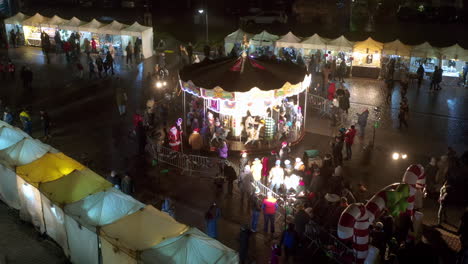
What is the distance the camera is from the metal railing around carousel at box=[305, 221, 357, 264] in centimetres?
1022

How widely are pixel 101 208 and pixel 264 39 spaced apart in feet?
70.2

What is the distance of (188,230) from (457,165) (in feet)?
27.6

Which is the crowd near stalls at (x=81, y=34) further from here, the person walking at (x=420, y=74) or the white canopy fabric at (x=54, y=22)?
the person walking at (x=420, y=74)

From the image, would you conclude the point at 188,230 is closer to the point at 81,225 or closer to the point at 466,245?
the point at 81,225

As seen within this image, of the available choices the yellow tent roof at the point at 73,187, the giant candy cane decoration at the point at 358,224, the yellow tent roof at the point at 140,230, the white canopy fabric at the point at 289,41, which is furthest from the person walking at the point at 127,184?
the white canopy fabric at the point at 289,41

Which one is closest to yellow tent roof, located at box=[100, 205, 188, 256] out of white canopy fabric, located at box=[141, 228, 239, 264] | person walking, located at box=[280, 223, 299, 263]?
white canopy fabric, located at box=[141, 228, 239, 264]

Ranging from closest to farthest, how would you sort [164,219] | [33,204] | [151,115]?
1. [164,219]
2. [33,204]
3. [151,115]

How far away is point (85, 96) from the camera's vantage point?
23375 millimetres

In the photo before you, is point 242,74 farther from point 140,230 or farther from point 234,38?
point 234,38

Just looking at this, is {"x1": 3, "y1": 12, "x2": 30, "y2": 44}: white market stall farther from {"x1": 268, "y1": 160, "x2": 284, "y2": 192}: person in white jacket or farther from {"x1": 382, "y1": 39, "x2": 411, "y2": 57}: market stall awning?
{"x1": 268, "y1": 160, "x2": 284, "y2": 192}: person in white jacket

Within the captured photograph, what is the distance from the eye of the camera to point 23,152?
12.8 metres

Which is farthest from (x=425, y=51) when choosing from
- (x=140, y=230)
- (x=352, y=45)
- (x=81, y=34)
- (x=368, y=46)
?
(x=81, y=34)

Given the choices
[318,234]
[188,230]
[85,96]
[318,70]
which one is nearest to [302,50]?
[318,70]

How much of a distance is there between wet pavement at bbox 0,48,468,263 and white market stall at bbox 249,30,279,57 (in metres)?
5.62
